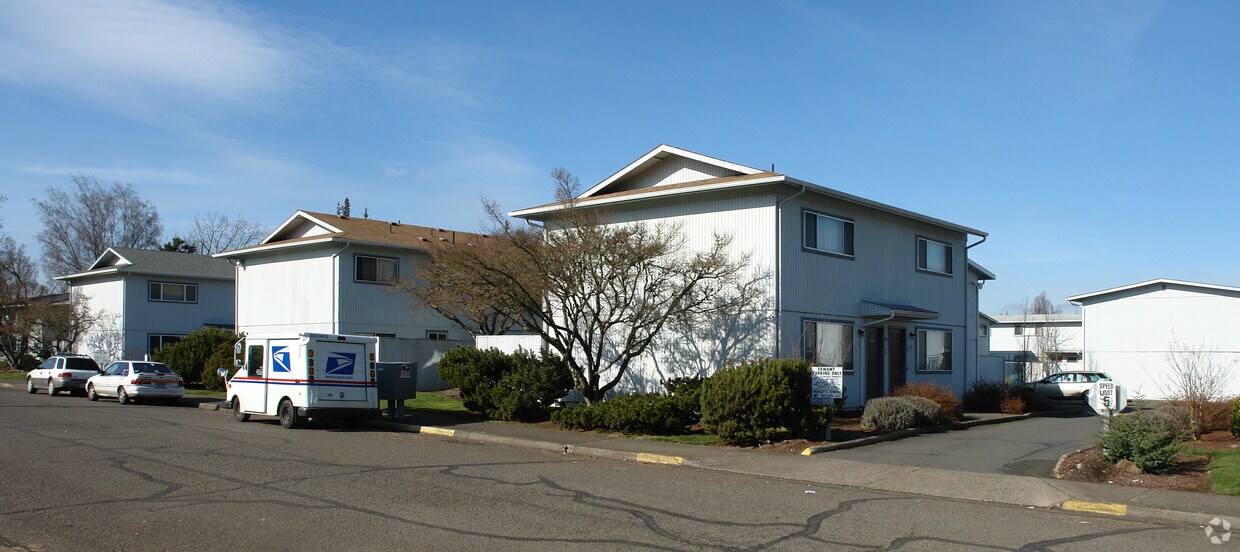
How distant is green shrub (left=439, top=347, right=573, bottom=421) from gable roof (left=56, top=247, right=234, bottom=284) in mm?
27788

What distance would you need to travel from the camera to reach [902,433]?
1847 cm

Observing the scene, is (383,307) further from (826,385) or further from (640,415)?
(826,385)

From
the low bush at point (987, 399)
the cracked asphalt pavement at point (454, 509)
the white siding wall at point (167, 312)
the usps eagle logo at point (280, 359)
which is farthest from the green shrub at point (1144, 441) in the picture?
the white siding wall at point (167, 312)

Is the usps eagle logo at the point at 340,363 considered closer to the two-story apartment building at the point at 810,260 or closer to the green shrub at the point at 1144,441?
the two-story apartment building at the point at 810,260

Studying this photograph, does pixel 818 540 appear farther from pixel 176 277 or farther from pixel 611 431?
pixel 176 277

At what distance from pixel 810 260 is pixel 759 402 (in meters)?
6.03

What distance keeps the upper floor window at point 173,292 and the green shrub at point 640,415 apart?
33336 mm

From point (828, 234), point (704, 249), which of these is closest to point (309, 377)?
point (704, 249)

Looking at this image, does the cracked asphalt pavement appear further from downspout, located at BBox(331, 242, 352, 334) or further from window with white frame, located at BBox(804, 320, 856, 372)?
downspout, located at BBox(331, 242, 352, 334)

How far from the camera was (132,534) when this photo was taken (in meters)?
8.97

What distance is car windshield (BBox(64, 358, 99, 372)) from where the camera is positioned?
31.5m

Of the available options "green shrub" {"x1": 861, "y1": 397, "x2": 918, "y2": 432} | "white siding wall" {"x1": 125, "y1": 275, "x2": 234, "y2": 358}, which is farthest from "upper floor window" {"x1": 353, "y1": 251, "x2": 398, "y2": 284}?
"green shrub" {"x1": 861, "y1": 397, "x2": 918, "y2": 432}

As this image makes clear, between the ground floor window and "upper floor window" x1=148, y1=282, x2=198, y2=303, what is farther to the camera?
"upper floor window" x1=148, y1=282, x2=198, y2=303

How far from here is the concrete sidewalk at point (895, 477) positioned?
36.4ft
